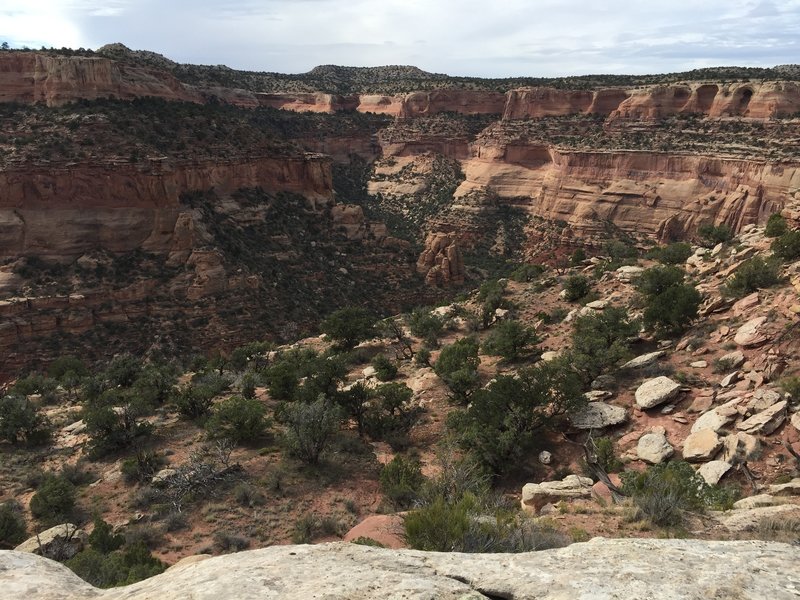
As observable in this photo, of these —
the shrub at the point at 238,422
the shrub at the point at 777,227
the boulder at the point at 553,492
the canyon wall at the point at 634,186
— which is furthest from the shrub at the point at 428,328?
the canyon wall at the point at 634,186

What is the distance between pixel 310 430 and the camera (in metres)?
17.4

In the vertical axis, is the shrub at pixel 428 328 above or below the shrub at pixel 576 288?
below

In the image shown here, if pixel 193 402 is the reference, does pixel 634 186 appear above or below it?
above

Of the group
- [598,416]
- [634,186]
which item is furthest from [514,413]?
[634,186]

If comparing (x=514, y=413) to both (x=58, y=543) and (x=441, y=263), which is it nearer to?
(x=58, y=543)

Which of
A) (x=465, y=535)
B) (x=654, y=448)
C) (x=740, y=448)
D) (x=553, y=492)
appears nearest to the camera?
(x=465, y=535)

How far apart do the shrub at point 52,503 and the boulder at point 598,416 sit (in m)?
15.9

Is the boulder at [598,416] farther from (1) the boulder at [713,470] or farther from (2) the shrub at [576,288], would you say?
(2) the shrub at [576,288]

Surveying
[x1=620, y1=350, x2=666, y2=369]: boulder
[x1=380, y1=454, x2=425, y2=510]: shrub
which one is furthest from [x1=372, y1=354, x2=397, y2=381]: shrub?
[x1=620, y1=350, x2=666, y2=369]: boulder

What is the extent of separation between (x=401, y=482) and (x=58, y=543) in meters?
9.15

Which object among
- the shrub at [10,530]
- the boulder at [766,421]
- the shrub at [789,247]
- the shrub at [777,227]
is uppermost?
the shrub at [777,227]

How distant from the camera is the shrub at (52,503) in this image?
50.6ft

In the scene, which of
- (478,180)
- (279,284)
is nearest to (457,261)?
(279,284)

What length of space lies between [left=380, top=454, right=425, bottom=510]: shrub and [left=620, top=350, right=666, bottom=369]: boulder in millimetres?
8752
